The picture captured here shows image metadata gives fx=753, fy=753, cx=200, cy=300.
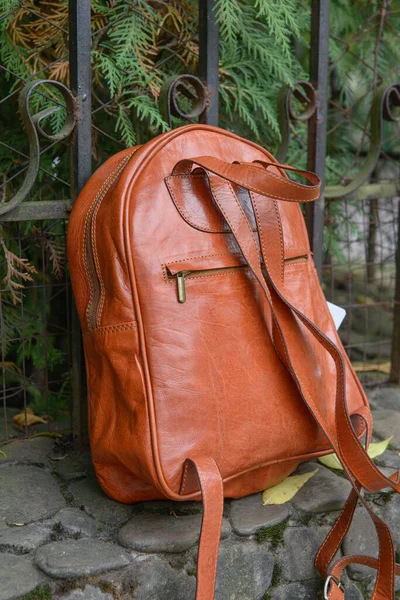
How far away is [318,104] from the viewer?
1.86 metres

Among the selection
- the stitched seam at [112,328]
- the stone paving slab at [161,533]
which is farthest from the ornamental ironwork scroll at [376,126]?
the stone paving slab at [161,533]

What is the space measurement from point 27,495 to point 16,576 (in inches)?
10.2

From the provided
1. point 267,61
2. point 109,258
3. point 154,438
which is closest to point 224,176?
point 109,258

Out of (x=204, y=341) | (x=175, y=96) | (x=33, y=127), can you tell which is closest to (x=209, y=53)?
(x=175, y=96)

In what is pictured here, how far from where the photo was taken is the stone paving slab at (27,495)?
144 centimetres

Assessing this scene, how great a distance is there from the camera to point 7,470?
5.29ft

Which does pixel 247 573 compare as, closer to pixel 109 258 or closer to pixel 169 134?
pixel 109 258

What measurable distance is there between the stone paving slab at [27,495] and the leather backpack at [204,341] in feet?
0.45

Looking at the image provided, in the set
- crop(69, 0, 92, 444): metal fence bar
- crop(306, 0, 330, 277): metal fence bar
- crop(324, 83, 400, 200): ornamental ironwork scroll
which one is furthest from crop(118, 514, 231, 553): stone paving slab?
crop(324, 83, 400, 200): ornamental ironwork scroll

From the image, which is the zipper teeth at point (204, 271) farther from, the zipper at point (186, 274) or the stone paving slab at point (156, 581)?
the stone paving slab at point (156, 581)

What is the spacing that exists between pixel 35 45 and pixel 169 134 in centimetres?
58

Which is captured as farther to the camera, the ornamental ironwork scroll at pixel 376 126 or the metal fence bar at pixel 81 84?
the ornamental ironwork scroll at pixel 376 126

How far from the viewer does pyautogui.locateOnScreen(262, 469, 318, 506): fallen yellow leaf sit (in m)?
1.53

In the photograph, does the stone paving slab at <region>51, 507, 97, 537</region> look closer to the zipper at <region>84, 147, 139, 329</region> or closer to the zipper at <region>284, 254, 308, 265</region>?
the zipper at <region>84, 147, 139, 329</region>
